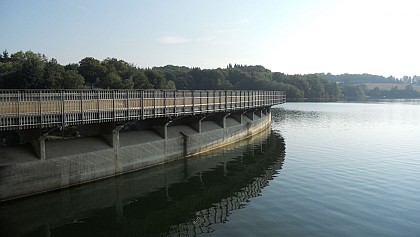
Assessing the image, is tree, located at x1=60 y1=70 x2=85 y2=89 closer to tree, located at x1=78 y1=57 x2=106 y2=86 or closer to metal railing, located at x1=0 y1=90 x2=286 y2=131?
tree, located at x1=78 y1=57 x2=106 y2=86

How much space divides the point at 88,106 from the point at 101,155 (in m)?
4.12

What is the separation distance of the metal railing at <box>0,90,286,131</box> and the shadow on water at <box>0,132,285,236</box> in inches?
189

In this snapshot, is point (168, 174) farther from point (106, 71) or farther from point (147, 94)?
point (106, 71)

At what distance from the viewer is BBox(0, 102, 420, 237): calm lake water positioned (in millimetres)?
18609

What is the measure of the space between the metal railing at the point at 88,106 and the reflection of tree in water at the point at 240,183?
7749 millimetres

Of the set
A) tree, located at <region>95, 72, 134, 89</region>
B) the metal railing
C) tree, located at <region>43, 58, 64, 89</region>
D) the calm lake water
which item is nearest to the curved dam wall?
the calm lake water

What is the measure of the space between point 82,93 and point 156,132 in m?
10.6

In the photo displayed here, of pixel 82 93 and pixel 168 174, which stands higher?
pixel 82 93

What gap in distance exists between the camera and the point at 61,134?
45219mm

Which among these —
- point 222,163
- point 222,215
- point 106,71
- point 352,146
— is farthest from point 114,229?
point 106,71

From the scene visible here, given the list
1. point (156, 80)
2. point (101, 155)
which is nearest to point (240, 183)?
point (101, 155)

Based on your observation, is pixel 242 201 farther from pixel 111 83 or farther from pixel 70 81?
pixel 111 83

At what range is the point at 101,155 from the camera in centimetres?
2728

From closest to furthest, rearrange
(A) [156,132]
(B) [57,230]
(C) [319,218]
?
(B) [57,230] < (C) [319,218] < (A) [156,132]
